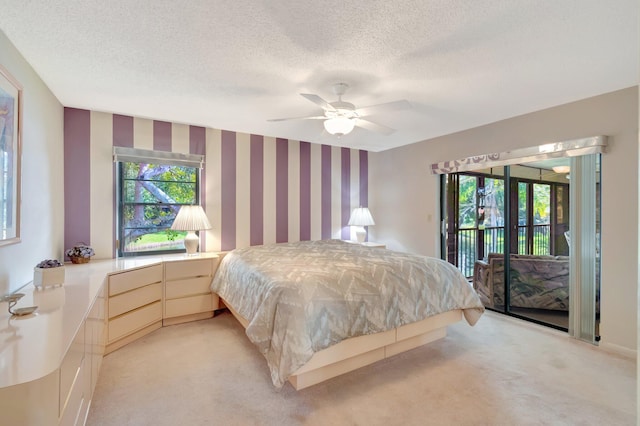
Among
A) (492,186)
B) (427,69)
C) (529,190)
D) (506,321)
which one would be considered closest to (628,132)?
(529,190)

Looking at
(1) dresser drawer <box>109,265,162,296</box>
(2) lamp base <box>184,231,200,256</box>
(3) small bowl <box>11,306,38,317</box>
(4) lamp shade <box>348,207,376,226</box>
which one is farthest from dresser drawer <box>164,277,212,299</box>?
(4) lamp shade <box>348,207,376,226</box>

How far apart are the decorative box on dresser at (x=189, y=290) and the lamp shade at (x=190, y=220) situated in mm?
362

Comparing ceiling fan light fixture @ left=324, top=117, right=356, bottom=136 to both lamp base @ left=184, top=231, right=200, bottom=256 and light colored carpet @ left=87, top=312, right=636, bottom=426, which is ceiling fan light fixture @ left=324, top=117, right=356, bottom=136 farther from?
lamp base @ left=184, top=231, right=200, bottom=256

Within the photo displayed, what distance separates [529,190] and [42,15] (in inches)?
181

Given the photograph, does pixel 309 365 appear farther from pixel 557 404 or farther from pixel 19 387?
pixel 557 404

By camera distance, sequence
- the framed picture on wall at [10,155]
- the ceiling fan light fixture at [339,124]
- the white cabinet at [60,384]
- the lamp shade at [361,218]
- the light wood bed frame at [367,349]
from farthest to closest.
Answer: the lamp shade at [361,218] < the ceiling fan light fixture at [339,124] < the light wood bed frame at [367,349] < the framed picture on wall at [10,155] < the white cabinet at [60,384]

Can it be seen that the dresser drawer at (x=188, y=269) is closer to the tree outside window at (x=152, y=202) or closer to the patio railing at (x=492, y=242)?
the tree outside window at (x=152, y=202)

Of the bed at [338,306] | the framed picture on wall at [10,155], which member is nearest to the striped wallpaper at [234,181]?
the bed at [338,306]

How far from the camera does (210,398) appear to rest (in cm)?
204

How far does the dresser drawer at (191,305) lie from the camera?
10.6 ft

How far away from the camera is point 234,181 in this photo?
13.6 feet

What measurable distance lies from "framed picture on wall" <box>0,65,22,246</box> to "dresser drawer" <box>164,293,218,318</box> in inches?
61.7

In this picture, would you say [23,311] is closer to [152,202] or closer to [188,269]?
[188,269]

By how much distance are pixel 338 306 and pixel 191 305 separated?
205 cm
